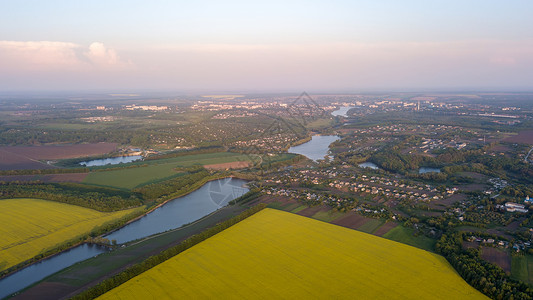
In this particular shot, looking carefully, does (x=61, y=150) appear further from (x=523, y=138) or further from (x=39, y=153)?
(x=523, y=138)

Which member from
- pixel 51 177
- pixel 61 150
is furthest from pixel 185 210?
pixel 61 150

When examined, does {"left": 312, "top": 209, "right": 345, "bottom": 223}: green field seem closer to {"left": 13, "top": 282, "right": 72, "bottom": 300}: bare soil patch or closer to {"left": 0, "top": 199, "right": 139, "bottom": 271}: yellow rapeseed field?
{"left": 0, "top": 199, "right": 139, "bottom": 271}: yellow rapeseed field

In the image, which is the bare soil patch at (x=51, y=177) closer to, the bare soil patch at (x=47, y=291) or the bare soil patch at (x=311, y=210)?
the bare soil patch at (x=47, y=291)

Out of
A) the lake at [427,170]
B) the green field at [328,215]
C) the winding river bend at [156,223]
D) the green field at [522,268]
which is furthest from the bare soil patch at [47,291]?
the lake at [427,170]

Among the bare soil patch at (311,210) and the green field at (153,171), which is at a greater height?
the green field at (153,171)

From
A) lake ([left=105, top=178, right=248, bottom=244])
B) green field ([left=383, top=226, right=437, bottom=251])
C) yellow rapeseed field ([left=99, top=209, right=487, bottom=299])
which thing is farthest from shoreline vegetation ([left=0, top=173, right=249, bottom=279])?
green field ([left=383, top=226, right=437, bottom=251])
